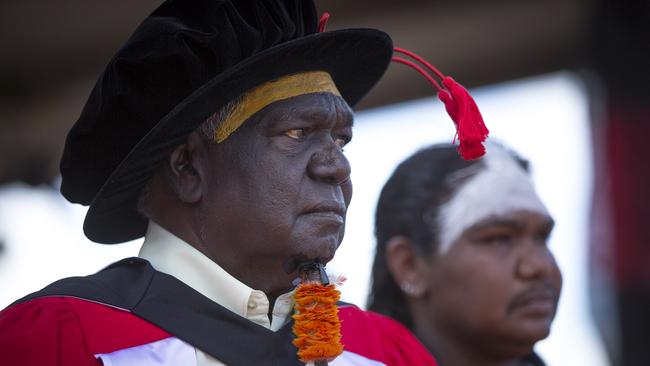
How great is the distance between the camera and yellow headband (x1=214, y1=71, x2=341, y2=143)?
9.68 ft

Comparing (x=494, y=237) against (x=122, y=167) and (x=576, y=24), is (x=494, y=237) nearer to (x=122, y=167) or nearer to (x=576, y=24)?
(x=122, y=167)

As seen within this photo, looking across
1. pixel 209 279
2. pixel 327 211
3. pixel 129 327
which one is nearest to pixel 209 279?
pixel 209 279

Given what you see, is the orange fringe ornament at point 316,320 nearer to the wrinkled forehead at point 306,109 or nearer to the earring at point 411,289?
the wrinkled forehead at point 306,109

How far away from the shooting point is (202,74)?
293 cm

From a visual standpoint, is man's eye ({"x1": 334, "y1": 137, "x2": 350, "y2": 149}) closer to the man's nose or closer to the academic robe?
the man's nose

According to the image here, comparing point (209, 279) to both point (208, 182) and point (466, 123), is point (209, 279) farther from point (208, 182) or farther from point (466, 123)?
point (466, 123)

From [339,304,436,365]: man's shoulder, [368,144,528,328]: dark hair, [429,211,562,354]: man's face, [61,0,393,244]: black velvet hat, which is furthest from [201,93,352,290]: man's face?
[368,144,528,328]: dark hair

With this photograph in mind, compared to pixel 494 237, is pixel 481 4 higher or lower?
higher

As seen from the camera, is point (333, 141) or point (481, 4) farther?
point (481, 4)

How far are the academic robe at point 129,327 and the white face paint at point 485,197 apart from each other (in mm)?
1400

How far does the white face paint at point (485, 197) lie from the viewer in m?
4.20

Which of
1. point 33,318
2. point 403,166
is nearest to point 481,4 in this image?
point 403,166

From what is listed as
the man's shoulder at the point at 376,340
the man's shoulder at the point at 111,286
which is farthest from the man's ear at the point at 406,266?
the man's shoulder at the point at 111,286

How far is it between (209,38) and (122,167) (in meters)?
0.41
